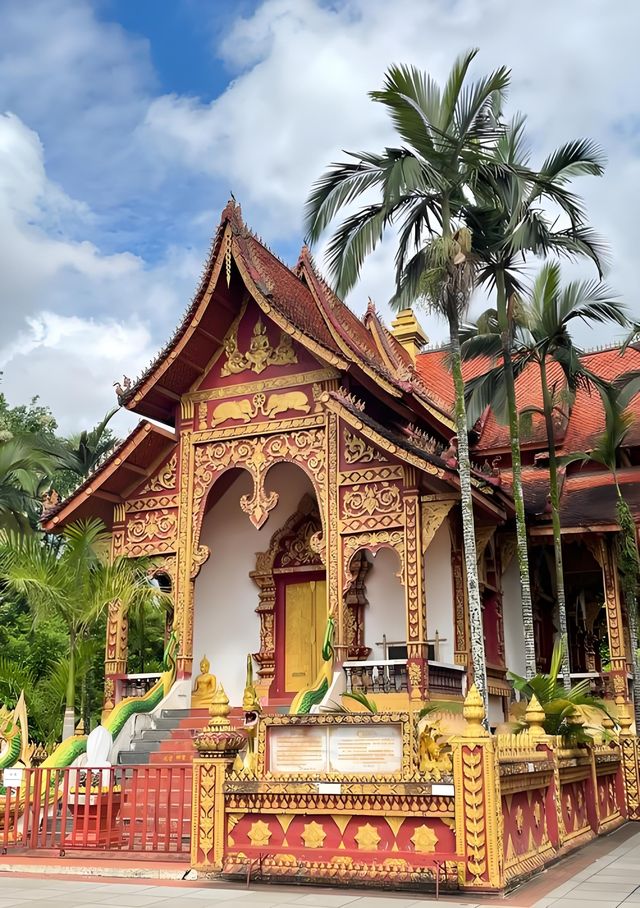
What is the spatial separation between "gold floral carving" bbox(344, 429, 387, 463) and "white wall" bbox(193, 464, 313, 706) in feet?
6.94

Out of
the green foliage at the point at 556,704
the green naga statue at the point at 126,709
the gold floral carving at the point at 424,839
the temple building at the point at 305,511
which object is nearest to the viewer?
the gold floral carving at the point at 424,839

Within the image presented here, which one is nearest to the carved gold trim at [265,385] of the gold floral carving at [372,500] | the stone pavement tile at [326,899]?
the gold floral carving at [372,500]

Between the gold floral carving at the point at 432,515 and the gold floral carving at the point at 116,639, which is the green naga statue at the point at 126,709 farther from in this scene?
the gold floral carving at the point at 432,515

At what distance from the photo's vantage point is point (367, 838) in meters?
7.40

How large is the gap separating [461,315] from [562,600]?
14.4 ft

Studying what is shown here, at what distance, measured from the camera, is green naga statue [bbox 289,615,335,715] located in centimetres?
1215

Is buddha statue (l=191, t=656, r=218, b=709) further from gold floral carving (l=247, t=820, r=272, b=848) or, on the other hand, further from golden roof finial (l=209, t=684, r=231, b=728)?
gold floral carving (l=247, t=820, r=272, b=848)

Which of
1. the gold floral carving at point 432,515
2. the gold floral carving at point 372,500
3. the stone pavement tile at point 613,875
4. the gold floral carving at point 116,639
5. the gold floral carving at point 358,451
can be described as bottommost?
the stone pavement tile at point 613,875

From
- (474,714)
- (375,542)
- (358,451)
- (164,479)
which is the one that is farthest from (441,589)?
(474,714)

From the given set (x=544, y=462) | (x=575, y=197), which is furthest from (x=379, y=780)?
(x=544, y=462)

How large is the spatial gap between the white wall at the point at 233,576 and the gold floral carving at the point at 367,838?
26.8 ft

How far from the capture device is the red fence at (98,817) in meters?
8.82

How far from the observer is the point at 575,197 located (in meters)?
13.3

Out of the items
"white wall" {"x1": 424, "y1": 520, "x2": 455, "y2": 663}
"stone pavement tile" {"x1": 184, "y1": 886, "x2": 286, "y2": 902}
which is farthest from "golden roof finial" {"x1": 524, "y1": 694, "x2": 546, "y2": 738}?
"white wall" {"x1": 424, "y1": 520, "x2": 455, "y2": 663}
